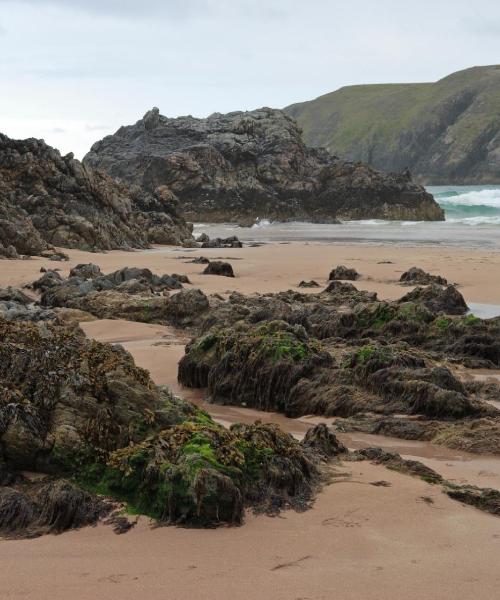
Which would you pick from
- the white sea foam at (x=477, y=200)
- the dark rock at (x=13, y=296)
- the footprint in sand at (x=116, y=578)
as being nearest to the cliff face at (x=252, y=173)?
the white sea foam at (x=477, y=200)

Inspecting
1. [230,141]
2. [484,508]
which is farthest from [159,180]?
[484,508]

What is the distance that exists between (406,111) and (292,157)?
374ft

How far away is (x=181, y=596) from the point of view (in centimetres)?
285

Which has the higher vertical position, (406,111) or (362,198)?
(406,111)

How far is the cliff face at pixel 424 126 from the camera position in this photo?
132 m

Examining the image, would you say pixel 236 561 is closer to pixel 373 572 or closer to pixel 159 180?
pixel 373 572

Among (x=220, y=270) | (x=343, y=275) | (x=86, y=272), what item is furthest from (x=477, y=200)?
(x=86, y=272)

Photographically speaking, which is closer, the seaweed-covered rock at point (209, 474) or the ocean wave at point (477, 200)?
the seaweed-covered rock at point (209, 474)

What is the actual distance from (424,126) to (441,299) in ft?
483

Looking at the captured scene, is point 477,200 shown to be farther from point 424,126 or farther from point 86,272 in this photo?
point 424,126

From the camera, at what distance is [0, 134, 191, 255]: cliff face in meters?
25.6

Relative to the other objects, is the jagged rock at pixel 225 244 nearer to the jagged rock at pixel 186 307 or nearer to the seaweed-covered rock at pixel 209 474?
the jagged rock at pixel 186 307

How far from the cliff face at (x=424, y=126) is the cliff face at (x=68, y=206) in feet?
335

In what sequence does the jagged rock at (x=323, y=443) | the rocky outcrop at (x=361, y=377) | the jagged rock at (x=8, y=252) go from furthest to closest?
the jagged rock at (x=8, y=252), the rocky outcrop at (x=361, y=377), the jagged rock at (x=323, y=443)
